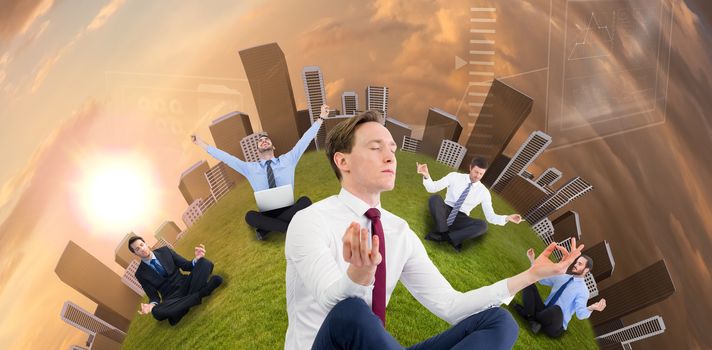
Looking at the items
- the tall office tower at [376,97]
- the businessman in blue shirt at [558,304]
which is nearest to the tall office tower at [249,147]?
the tall office tower at [376,97]

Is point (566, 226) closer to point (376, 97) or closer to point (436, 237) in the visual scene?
point (436, 237)

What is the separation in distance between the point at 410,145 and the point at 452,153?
0.41 m

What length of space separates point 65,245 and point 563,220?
15.3ft

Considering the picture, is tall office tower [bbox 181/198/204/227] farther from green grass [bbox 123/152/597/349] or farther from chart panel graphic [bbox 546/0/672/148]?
chart panel graphic [bbox 546/0/672/148]

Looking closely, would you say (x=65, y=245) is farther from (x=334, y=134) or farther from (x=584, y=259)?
(x=584, y=259)

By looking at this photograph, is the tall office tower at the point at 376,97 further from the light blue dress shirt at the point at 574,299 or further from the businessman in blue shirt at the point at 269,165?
the light blue dress shirt at the point at 574,299

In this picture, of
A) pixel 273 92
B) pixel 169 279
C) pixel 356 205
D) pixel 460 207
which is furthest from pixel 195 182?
pixel 356 205

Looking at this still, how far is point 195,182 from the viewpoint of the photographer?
537 centimetres

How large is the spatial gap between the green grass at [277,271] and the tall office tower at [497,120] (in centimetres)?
47

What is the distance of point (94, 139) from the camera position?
573cm

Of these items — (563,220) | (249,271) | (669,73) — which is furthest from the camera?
(669,73)

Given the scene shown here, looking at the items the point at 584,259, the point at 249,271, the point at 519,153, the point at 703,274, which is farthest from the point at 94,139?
the point at 703,274

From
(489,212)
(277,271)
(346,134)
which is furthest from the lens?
(489,212)

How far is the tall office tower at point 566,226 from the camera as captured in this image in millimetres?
5578
